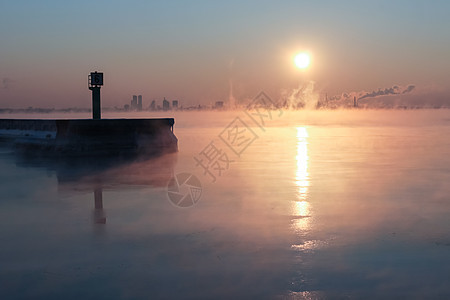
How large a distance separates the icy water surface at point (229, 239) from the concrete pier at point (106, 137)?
14251mm

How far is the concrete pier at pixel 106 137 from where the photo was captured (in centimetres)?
3703

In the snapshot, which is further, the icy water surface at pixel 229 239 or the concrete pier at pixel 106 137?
the concrete pier at pixel 106 137

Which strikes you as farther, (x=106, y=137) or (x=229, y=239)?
(x=106, y=137)

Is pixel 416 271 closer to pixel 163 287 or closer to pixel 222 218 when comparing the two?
pixel 163 287

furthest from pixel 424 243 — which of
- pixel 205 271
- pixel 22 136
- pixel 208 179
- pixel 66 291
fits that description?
pixel 22 136

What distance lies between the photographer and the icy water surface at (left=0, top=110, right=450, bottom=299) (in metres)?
8.35

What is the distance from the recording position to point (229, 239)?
11.6 meters

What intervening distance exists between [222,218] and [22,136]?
36478mm

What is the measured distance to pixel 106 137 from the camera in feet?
125

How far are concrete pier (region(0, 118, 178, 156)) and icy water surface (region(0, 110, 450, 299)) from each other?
46.8 ft

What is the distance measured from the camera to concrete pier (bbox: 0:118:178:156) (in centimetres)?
3703

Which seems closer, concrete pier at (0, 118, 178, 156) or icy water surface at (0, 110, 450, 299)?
icy water surface at (0, 110, 450, 299)

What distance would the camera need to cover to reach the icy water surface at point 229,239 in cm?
835

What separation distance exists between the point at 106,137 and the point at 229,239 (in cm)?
2789
